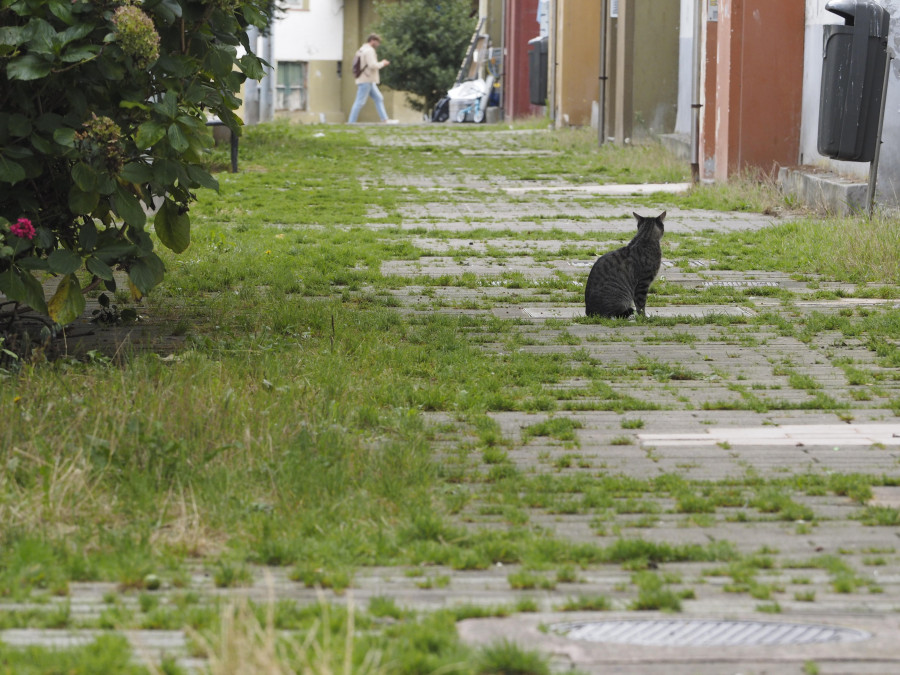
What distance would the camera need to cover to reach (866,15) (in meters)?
11.9

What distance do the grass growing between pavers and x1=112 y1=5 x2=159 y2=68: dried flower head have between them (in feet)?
4.97

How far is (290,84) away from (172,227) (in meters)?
45.0

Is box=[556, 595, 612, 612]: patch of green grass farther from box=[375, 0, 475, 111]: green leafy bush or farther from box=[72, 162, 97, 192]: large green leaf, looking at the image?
box=[375, 0, 475, 111]: green leafy bush

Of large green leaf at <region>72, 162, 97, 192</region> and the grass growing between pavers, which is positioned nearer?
the grass growing between pavers

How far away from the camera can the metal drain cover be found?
A: 143 inches

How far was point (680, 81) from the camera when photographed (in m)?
23.0

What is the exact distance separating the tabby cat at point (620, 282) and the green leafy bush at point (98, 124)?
2779 mm

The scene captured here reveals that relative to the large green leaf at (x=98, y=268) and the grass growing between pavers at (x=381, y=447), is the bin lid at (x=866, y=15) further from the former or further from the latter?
the large green leaf at (x=98, y=268)

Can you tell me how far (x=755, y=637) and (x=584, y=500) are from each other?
4.64 feet

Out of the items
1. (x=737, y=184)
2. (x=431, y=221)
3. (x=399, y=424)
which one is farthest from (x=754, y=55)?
(x=399, y=424)

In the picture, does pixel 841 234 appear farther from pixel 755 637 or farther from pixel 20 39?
pixel 755 637

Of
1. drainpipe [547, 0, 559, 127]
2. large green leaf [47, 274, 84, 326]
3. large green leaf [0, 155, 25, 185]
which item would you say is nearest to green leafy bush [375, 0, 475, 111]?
drainpipe [547, 0, 559, 127]

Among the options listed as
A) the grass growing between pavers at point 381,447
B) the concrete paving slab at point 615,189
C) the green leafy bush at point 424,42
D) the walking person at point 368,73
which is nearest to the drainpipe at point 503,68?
the walking person at point 368,73

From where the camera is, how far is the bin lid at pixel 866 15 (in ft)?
39.0
